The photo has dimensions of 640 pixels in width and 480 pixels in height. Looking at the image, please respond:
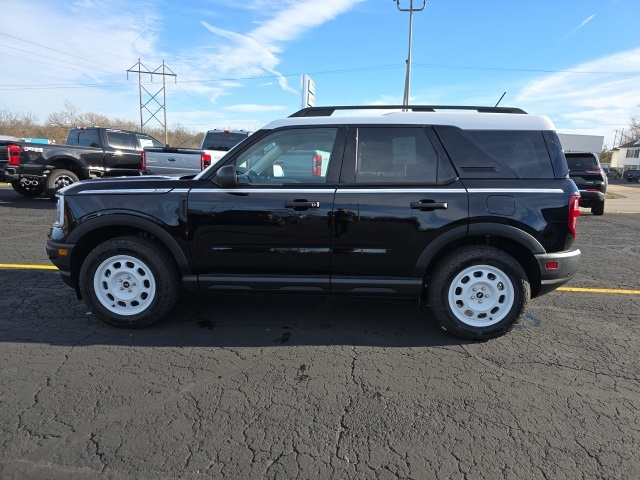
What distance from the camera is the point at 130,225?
12.2 feet

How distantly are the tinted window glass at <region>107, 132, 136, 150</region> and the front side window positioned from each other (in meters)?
10.3

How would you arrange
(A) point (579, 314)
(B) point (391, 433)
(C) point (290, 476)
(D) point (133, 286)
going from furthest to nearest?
(A) point (579, 314) < (D) point (133, 286) < (B) point (391, 433) < (C) point (290, 476)

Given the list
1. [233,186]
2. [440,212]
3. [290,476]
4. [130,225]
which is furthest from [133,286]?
[440,212]

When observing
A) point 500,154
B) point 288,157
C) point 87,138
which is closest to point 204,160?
point 87,138

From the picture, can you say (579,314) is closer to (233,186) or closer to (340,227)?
(340,227)

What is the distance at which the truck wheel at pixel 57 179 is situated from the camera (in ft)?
37.4

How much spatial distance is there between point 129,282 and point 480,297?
3092 mm

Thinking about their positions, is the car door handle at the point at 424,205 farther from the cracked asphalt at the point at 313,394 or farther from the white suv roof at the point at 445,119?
the cracked asphalt at the point at 313,394

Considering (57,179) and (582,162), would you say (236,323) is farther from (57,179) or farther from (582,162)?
(582,162)

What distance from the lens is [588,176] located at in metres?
11.6

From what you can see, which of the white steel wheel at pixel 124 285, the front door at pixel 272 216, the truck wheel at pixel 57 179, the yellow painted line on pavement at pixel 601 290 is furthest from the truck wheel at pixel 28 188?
the yellow painted line on pavement at pixel 601 290

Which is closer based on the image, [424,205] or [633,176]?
[424,205]

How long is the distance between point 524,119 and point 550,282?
4.60ft

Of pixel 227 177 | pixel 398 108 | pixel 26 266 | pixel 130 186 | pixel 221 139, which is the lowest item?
pixel 26 266
